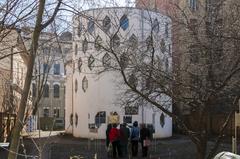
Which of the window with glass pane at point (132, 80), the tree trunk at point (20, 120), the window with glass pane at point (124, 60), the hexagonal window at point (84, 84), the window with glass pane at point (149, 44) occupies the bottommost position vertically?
the tree trunk at point (20, 120)

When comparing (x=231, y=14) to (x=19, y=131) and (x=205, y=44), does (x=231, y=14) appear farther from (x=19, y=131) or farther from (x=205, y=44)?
(x=19, y=131)

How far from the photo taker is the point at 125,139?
89.0 feet

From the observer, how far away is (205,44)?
12.7 m

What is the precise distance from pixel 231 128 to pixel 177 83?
29544mm

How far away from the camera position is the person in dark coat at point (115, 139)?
86.7ft

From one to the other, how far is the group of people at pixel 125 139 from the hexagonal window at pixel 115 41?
12032 mm

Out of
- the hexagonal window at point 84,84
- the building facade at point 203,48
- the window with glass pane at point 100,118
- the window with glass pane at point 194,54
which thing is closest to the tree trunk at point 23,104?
the building facade at point 203,48

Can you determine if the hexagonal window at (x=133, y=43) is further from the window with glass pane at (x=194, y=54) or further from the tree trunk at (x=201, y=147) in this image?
the tree trunk at (x=201, y=147)

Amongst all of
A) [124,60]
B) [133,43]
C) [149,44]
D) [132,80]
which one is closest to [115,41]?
[133,43]

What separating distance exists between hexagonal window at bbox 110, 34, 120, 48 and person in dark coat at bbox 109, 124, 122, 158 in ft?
39.5

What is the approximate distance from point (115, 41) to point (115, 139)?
12.5 metres

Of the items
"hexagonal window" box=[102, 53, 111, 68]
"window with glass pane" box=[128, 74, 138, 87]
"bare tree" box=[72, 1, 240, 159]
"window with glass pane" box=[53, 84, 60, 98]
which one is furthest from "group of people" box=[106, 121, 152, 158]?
"window with glass pane" box=[53, 84, 60, 98]

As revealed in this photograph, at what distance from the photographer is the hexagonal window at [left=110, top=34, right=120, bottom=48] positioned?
14.1 m

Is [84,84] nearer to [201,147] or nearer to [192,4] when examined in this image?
[192,4]
